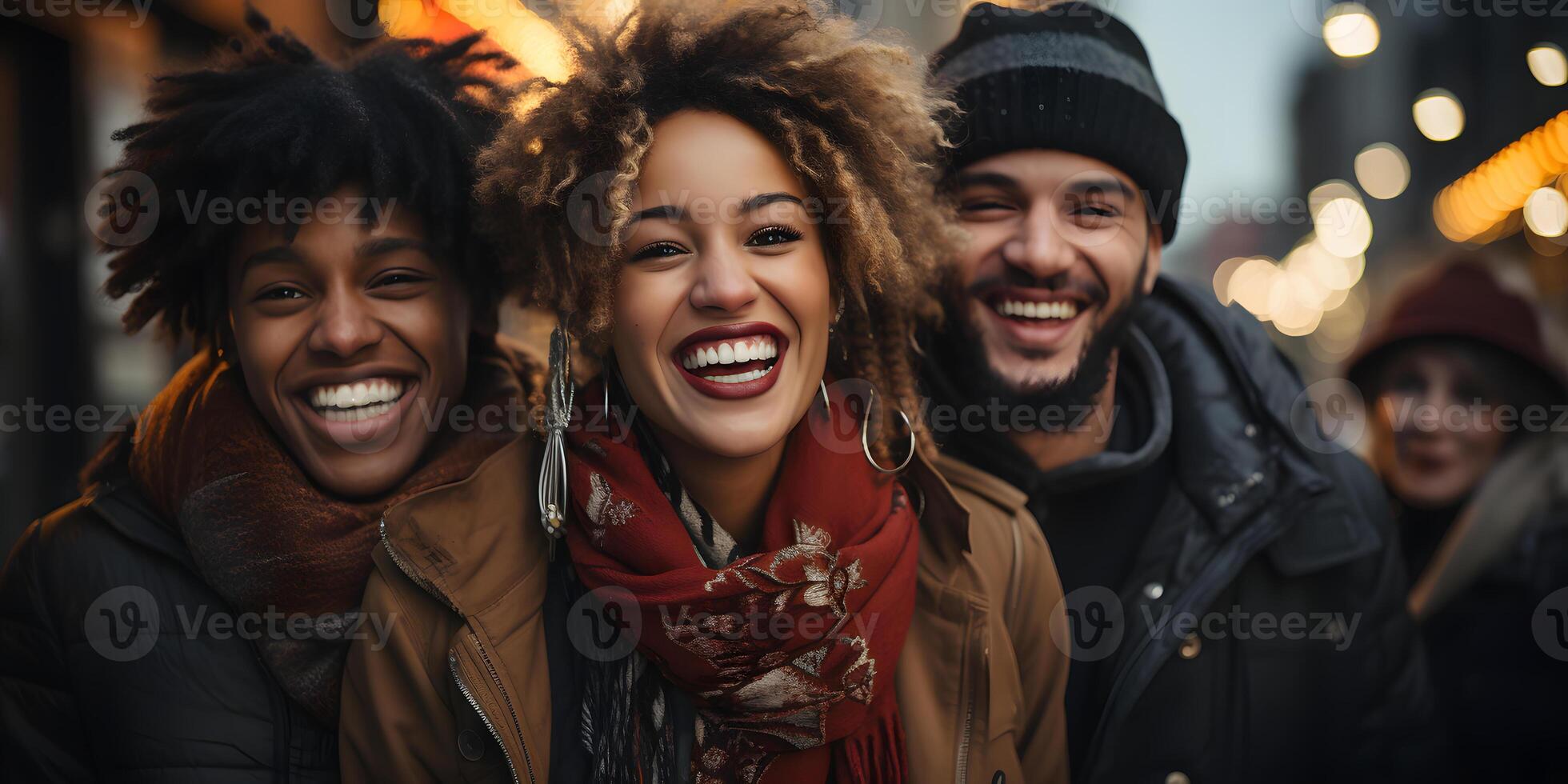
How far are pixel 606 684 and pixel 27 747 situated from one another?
1561mm

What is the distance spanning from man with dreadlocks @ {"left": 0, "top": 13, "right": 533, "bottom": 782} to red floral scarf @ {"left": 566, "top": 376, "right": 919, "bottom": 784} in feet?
1.74

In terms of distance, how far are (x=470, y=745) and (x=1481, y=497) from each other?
3.71 m

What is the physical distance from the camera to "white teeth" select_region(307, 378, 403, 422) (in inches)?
88.6

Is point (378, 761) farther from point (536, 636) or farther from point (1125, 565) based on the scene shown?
point (1125, 565)

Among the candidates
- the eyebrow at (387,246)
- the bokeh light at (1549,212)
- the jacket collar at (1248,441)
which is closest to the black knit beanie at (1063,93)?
the jacket collar at (1248,441)

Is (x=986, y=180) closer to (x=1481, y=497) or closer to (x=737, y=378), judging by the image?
(x=737, y=378)

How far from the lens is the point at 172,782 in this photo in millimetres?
2223

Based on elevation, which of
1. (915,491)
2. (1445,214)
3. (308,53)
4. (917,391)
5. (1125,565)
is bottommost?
(1125,565)

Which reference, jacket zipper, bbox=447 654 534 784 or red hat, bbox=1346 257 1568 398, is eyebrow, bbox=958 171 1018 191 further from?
red hat, bbox=1346 257 1568 398

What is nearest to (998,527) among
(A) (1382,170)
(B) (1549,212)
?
(B) (1549,212)

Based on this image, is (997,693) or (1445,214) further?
(1445,214)

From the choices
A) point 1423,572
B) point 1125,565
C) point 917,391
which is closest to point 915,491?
point 917,391

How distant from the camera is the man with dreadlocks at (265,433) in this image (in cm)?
220

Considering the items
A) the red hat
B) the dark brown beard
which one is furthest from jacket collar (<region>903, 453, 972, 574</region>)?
the red hat
